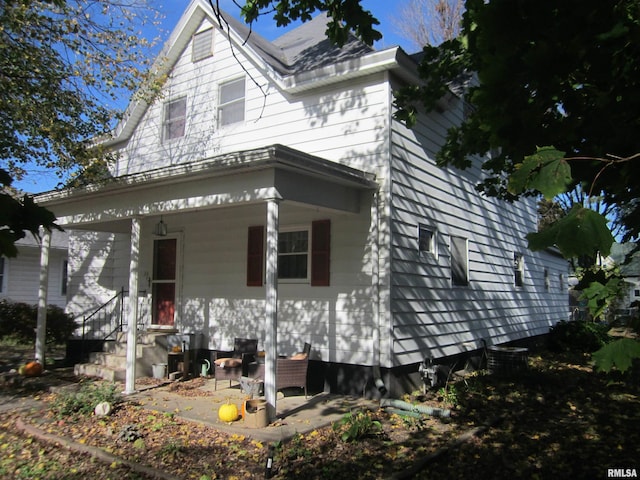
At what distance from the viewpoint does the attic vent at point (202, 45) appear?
1095cm

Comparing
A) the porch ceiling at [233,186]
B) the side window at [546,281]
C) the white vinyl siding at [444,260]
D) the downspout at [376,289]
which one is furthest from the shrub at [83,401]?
the side window at [546,281]

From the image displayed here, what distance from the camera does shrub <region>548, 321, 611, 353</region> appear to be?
47.3 ft

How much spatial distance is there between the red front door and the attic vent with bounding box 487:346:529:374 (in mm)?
6880

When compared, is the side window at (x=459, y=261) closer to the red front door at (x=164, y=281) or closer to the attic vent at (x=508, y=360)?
the attic vent at (x=508, y=360)

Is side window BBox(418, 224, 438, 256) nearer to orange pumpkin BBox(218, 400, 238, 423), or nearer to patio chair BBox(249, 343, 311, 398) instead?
patio chair BBox(249, 343, 311, 398)

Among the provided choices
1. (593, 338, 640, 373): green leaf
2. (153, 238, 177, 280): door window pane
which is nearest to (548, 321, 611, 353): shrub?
(153, 238, 177, 280): door window pane

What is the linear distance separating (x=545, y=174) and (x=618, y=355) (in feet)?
2.60

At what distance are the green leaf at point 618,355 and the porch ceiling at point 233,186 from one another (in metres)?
4.90

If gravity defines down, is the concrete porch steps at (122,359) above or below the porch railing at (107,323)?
below

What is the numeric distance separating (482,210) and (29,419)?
1006 cm

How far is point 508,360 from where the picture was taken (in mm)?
10078

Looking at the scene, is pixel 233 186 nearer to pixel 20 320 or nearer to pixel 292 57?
pixel 292 57

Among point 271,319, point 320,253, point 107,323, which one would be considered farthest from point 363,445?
point 107,323

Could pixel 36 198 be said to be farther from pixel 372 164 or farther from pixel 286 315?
pixel 372 164
